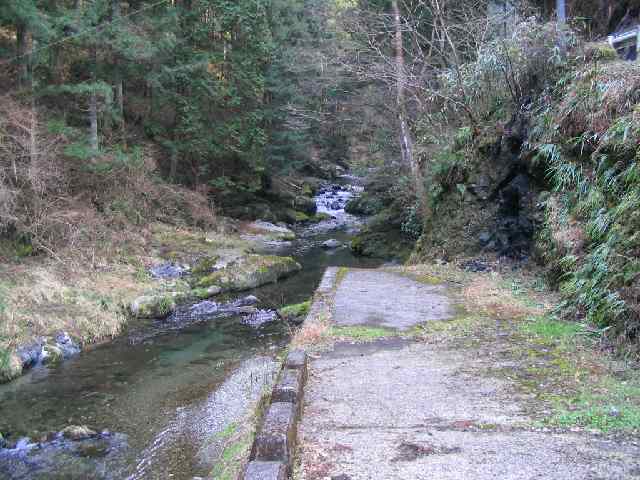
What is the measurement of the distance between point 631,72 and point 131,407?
800 centimetres

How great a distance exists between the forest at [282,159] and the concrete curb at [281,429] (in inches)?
80.5

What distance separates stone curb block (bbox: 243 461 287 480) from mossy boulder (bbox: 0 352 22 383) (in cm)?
619

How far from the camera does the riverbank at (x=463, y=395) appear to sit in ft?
11.3

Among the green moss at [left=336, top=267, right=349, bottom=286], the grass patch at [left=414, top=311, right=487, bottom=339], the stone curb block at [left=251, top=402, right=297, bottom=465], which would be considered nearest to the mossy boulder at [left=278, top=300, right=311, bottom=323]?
the green moss at [left=336, top=267, right=349, bottom=286]

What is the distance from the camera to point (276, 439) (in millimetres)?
3404

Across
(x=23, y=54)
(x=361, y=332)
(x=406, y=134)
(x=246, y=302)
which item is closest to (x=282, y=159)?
(x=406, y=134)

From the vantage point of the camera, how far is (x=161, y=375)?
8.20 meters

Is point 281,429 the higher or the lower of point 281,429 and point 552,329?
the higher

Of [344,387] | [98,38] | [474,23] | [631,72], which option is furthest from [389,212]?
[344,387]

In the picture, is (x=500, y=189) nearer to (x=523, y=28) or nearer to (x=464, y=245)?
(x=464, y=245)

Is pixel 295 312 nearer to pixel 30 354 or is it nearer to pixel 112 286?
pixel 112 286

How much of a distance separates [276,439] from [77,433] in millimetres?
3952

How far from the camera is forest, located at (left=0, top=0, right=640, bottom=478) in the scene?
762 centimetres

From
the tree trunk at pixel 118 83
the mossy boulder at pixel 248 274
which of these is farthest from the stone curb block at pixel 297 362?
the tree trunk at pixel 118 83
